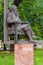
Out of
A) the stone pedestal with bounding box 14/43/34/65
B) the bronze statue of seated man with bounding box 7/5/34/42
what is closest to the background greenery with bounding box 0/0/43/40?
the bronze statue of seated man with bounding box 7/5/34/42

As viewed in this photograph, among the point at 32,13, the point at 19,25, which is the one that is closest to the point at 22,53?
the point at 19,25

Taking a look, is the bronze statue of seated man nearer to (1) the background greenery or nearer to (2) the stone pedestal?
(2) the stone pedestal

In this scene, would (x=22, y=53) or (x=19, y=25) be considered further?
(x=19, y=25)

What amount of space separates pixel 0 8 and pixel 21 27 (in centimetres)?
867

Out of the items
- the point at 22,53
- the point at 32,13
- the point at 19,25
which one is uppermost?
the point at 32,13

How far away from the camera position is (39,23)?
763 inches

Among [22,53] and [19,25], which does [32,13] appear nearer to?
[19,25]

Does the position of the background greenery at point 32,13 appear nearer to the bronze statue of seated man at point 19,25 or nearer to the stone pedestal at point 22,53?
the bronze statue of seated man at point 19,25

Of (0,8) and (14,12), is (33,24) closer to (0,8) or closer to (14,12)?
(0,8)

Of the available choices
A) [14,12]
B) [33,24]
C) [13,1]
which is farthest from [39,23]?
[14,12]

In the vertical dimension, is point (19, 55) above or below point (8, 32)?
below

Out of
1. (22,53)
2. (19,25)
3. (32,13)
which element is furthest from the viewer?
(32,13)

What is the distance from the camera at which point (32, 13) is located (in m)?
18.8

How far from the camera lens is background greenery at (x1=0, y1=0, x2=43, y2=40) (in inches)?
720
